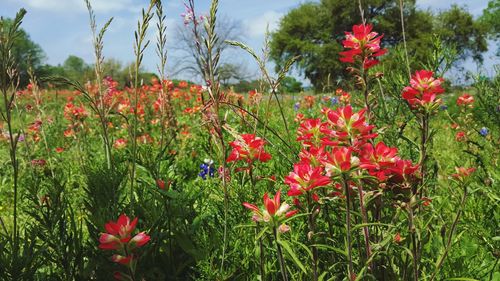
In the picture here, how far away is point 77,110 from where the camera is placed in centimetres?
427

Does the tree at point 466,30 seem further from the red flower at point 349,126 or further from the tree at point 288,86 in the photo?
the red flower at point 349,126

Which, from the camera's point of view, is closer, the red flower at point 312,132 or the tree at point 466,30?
the red flower at point 312,132

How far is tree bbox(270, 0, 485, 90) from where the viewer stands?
37562mm

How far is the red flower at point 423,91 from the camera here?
1.43m

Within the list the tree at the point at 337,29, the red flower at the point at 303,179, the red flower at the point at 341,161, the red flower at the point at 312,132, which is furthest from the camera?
the tree at the point at 337,29

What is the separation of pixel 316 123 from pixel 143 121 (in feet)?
15.9

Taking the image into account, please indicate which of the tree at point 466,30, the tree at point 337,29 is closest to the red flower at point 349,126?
the tree at point 337,29

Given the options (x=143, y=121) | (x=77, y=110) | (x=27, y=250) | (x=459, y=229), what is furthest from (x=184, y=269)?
(x=143, y=121)

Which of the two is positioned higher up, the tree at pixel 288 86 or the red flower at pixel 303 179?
the tree at pixel 288 86

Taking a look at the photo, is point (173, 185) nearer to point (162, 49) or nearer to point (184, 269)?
point (184, 269)

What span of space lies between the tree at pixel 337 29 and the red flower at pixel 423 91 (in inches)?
1356

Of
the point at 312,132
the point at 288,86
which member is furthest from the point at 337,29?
the point at 312,132

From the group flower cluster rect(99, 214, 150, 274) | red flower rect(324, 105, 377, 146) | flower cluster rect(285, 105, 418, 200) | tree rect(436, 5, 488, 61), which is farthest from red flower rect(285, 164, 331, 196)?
tree rect(436, 5, 488, 61)

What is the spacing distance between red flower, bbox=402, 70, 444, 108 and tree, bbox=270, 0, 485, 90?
113 feet
